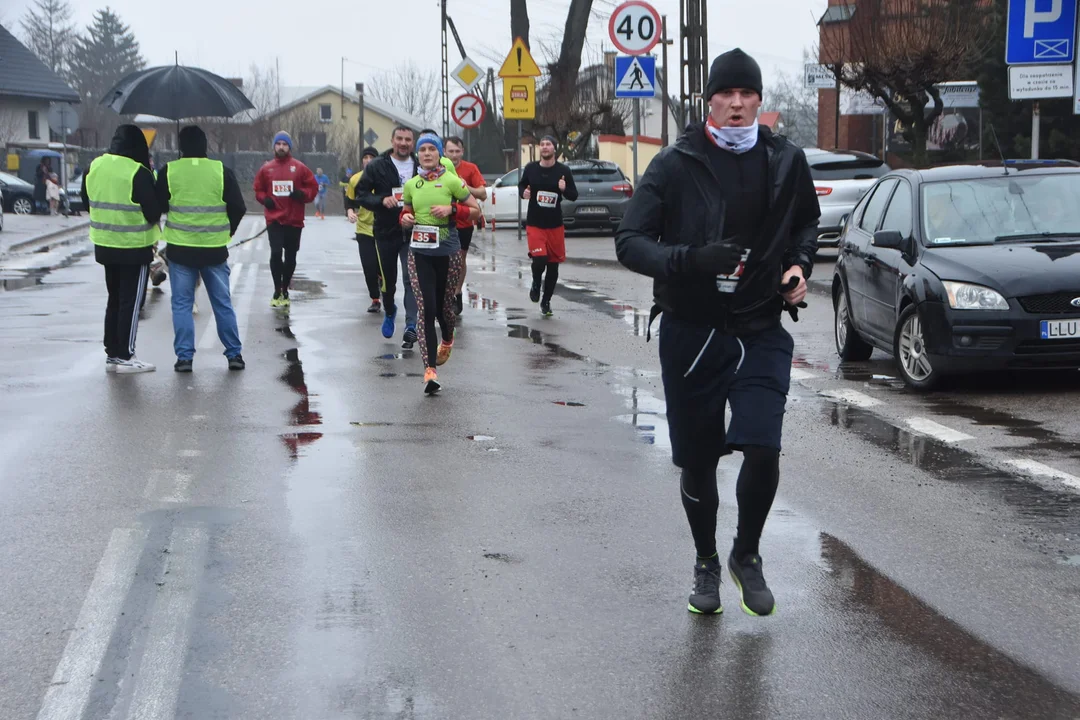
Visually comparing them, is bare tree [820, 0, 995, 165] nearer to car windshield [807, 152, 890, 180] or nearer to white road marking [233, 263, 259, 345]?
car windshield [807, 152, 890, 180]

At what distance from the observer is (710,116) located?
4961mm

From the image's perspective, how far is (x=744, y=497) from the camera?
16.3 ft

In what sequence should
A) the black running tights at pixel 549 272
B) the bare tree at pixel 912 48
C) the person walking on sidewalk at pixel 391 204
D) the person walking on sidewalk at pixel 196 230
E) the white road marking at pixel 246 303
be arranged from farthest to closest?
the bare tree at pixel 912 48
the black running tights at pixel 549 272
the white road marking at pixel 246 303
the person walking on sidewalk at pixel 391 204
the person walking on sidewalk at pixel 196 230

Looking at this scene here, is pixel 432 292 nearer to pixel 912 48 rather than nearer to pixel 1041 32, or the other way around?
pixel 1041 32

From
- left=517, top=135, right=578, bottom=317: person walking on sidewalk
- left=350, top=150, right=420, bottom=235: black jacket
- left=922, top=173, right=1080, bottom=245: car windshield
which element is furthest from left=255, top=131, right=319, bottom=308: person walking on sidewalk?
left=922, top=173, right=1080, bottom=245: car windshield

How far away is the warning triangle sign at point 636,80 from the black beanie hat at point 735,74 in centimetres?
1728

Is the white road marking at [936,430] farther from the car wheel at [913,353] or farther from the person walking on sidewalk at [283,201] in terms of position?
the person walking on sidewalk at [283,201]

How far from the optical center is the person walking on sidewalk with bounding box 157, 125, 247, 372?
449 inches

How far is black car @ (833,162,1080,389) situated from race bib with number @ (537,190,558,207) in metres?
4.34

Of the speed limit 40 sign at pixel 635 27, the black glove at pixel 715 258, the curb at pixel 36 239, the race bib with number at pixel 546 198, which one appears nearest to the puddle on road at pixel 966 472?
the black glove at pixel 715 258

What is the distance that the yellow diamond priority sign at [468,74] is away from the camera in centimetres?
2894

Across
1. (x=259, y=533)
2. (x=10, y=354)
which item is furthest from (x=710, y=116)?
(x=10, y=354)

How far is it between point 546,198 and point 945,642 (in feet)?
37.2

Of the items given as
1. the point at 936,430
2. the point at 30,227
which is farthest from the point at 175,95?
the point at 30,227
